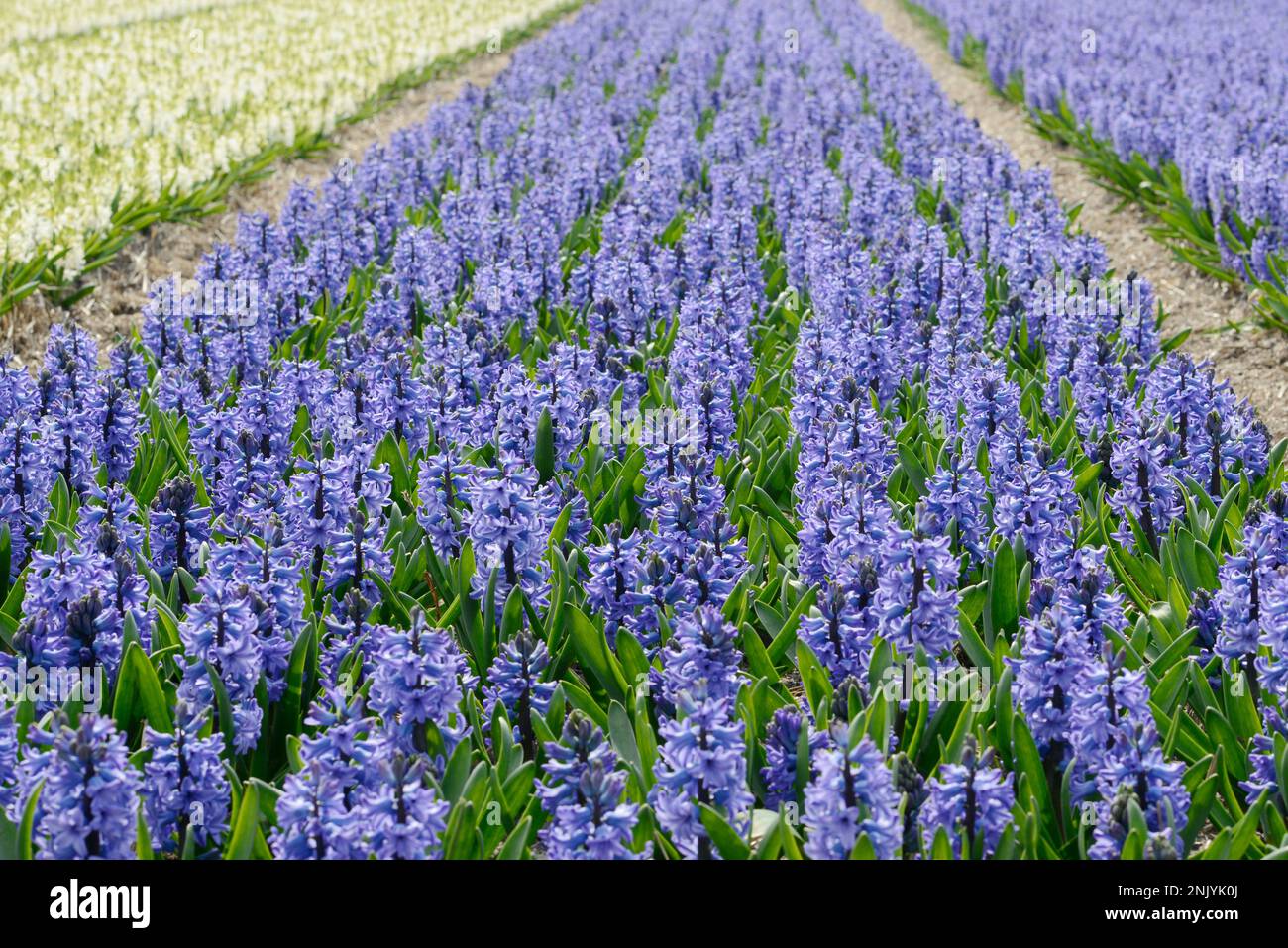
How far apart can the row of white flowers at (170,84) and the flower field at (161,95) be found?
3 cm

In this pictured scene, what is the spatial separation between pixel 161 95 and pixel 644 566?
14.2m

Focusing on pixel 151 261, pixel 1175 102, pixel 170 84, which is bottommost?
pixel 151 261

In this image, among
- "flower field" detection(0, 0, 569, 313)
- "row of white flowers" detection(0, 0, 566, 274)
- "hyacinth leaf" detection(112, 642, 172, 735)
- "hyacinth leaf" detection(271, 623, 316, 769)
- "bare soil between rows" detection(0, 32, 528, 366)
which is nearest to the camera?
"hyacinth leaf" detection(112, 642, 172, 735)

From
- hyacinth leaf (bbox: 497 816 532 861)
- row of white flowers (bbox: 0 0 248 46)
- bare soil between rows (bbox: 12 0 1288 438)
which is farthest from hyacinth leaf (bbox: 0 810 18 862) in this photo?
row of white flowers (bbox: 0 0 248 46)

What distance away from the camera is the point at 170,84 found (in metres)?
17.8

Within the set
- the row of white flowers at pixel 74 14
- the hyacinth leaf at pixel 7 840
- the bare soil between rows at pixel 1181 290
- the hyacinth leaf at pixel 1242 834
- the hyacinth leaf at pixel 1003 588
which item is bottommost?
the hyacinth leaf at pixel 1242 834

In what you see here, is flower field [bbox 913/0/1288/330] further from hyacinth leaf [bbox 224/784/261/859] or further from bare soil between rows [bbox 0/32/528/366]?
hyacinth leaf [bbox 224/784/261/859]

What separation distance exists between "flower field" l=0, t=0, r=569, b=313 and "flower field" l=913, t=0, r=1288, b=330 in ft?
27.6

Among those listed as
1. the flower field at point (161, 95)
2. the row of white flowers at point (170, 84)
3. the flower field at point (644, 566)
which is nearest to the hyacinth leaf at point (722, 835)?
the flower field at point (644, 566)

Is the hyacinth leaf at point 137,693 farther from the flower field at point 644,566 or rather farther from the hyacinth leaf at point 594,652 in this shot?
the hyacinth leaf at point 594,652

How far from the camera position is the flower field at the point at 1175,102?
10.2m

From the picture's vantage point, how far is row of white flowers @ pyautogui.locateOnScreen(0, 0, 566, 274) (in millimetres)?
11531

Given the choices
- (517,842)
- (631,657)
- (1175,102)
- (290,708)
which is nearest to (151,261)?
(290,708)

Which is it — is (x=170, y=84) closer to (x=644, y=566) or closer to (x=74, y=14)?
(x=74, y=14)
